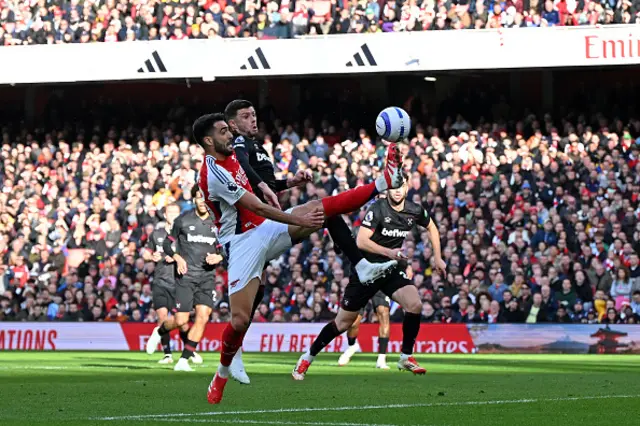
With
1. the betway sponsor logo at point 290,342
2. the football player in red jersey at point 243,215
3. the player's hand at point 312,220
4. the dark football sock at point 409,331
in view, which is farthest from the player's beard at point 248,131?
the betway sponsor logo at point 290,342

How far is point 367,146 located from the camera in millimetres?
30250

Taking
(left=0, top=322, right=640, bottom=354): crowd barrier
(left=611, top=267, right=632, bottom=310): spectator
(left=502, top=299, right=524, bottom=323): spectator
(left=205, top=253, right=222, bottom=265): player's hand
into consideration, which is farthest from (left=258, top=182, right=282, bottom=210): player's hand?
(left=611, top=267, right=632, bottom=310): spectator

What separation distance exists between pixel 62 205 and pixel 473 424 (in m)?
23.7

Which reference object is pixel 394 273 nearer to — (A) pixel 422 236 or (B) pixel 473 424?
(B) pixel 473 424

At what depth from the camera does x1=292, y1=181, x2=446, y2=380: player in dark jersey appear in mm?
14016

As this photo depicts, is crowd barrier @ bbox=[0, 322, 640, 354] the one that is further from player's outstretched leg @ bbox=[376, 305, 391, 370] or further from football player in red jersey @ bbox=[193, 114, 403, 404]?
football player in red jersey @ bbox=[193, 114, 403, 404]

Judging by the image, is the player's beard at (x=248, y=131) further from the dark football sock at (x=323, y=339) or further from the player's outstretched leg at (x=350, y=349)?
the player's outstretched leg at (x=350, y=349)

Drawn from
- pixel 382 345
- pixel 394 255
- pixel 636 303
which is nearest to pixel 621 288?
pixel 636 303

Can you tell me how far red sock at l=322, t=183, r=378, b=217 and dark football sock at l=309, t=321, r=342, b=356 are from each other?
11.9 feet

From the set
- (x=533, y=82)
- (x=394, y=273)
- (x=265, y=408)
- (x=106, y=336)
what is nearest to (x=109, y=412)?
(x=265, y=408)

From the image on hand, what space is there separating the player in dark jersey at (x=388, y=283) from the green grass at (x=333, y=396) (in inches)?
13.2

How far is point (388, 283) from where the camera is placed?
14750mm

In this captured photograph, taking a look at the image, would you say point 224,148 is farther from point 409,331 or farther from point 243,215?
point 409,331

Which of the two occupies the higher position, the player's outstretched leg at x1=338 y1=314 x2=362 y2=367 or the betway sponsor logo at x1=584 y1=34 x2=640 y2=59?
the betway sponsor logo at x1=584 y1=34 x2=640 y2=59
